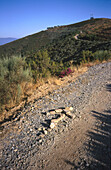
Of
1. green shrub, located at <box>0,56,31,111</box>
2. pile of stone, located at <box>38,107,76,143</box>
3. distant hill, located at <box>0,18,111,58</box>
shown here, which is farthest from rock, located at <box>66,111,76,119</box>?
distant hill, located at <box>0,18,111,58</box>

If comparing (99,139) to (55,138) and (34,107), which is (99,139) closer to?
Result: (55,138)

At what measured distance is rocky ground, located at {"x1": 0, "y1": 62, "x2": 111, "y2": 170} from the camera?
2064 mm

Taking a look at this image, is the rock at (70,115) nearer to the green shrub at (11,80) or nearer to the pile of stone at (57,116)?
the pile of stone at (57,116)

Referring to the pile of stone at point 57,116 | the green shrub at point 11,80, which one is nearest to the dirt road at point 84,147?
the pile of stone at point 57,116

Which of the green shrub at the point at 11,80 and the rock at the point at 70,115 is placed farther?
the green shrub at the point at 11,80

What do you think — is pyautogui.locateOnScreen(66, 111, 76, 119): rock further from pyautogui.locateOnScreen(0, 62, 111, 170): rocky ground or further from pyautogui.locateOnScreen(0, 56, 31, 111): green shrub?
pyautogui.locateOnScreen(0, 56, 31, 111): green shrub

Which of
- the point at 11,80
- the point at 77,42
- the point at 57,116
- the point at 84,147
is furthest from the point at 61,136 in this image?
the point at 77,42

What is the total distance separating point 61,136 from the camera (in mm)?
2623

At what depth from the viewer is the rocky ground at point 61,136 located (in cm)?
206

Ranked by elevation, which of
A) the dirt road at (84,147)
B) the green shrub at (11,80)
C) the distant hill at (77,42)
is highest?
the distant hill at (77,42)

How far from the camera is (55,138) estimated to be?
101 inches

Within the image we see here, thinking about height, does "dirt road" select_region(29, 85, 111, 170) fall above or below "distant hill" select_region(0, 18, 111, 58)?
below

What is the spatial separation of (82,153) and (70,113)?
4.00 ft

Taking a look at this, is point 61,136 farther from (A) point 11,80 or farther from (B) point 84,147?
(A) point 11,80
